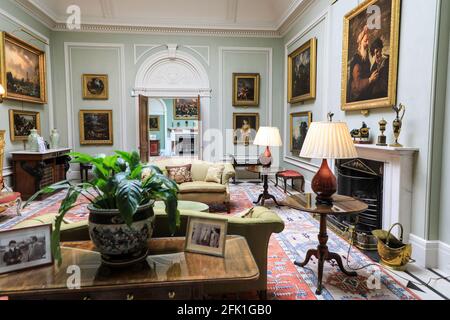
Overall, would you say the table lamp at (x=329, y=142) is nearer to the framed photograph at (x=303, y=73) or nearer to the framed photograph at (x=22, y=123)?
the framed photograph at (x=303, y=73)

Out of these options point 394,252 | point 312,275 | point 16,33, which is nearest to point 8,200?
point 16,33

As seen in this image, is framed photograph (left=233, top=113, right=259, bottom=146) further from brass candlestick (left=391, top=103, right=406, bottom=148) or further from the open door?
brass candlestick (left=391, top=103, right=406, bottom=148)

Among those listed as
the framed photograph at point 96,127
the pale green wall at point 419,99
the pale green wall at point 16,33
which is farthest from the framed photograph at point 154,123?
the pale green wall at point 419,99

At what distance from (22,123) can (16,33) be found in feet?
5.81

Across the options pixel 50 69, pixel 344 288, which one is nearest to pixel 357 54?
pixel 344 288

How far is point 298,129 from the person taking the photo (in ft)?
22.1

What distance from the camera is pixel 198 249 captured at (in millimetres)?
1635

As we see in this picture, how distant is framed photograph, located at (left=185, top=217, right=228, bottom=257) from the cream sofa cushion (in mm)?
3203

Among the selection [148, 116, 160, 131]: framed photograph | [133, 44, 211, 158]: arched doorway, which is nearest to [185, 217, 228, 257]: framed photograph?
[133, 44, 211, 158]: arched doorway

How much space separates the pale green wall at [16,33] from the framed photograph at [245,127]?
15.3 feet

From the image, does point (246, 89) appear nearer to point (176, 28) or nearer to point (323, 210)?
point (176, 28)

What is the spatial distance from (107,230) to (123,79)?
6925 millimetres

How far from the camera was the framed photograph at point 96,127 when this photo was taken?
299 inches

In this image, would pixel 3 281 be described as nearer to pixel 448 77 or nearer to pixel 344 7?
pixel 448 77
